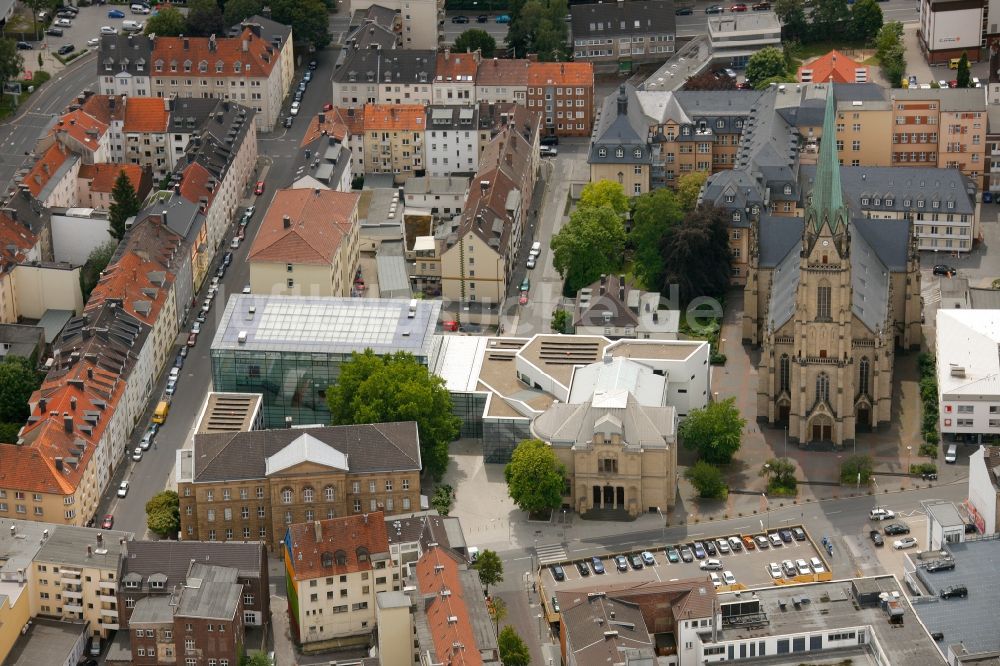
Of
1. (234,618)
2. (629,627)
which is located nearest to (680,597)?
(629,627)

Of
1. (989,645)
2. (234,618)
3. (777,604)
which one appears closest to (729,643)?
(777,604)

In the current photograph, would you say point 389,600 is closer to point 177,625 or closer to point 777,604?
point 177,625

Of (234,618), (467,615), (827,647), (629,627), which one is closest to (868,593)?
(827,647)

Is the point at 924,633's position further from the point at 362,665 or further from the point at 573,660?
the point at 362,665

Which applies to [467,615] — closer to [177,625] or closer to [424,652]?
[424,652]

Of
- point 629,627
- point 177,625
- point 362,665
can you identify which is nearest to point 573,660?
point 629,627
